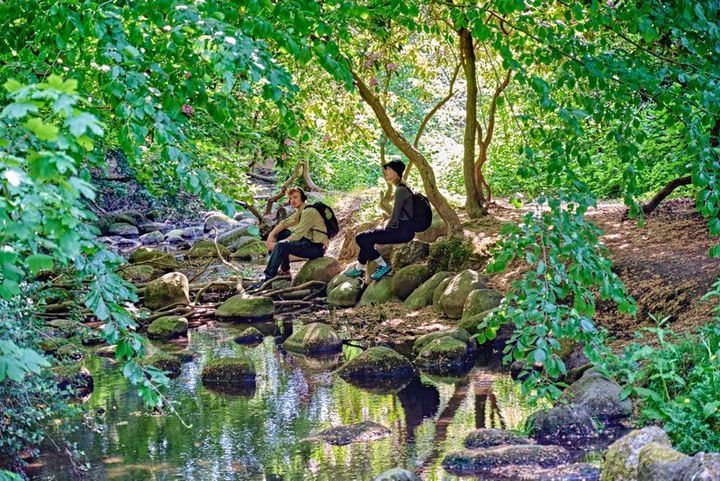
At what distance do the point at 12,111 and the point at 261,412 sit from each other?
6.60m

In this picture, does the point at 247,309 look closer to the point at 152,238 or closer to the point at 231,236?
the point at 231,236

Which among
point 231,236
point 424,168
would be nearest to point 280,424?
point 424,168

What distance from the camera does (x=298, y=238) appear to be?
15.4 metres

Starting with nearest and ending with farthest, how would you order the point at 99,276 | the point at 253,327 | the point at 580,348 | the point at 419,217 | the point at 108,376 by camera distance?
the point at 99,276
the point at 580,348
the point at 108,376
the point at 253,327
the point at 419,217

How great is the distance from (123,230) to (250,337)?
12.5m

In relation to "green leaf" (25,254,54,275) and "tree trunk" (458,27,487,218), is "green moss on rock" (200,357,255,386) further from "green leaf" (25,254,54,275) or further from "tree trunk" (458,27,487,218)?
"green leaf" (25,254,54,275)

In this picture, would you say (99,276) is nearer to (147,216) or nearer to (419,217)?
(419,217)

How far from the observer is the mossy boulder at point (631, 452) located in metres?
5.82

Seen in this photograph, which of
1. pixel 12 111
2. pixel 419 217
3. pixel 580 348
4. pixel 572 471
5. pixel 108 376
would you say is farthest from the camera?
pixel 419 217

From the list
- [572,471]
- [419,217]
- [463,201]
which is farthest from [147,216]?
[572,471]

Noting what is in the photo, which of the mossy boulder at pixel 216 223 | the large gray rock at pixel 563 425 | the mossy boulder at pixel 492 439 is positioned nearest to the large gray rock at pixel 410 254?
the large gray rock at pixel 563 425

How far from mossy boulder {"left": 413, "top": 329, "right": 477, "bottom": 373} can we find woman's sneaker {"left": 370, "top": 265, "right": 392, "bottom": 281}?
339cm

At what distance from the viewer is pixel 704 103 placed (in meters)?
5.68

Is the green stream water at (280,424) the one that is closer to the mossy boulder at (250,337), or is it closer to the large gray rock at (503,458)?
the large gray rock at (503,458)
